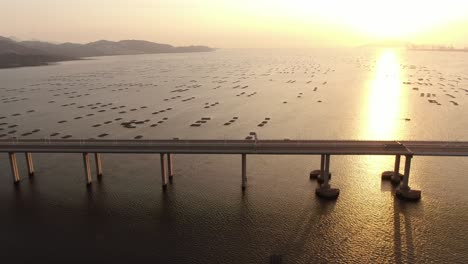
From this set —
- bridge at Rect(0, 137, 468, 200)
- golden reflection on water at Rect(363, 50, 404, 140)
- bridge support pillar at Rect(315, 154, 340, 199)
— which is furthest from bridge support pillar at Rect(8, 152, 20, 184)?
golden reflection on water at Rect(363, 50, 404, 140)

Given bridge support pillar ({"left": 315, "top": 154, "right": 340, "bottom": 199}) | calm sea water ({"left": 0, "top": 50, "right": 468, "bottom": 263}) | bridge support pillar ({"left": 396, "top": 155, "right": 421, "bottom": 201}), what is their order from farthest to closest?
bridge support pillar ({"left": 315, "top": 154, "right": 340, "bottom": 199}) < bridge support pillar ({"left": 396, "top": 155, "right": 421, "bottom": 201}) < calm sea water ({"left": 0, "top": 50, "right": 468, "bottom": 263})

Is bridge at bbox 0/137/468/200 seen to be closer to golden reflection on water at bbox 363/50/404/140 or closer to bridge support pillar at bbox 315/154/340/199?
bridge support pillar at bbox 315/154/340/199

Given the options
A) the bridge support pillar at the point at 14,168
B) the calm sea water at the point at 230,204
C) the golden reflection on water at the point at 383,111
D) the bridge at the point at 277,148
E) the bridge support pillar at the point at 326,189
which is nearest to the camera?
the calm sea water at the point at 230,204

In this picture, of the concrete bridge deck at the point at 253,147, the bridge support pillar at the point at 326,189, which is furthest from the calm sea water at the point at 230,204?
the concrete bridge deck at the point at 253,147

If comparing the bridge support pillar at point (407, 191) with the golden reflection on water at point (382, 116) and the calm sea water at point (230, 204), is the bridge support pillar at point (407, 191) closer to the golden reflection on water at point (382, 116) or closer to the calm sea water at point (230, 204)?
the calm sea water at point (230, 204)

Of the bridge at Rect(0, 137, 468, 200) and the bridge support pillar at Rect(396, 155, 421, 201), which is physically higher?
the bridge at Rect(0, 137, 468, 200)

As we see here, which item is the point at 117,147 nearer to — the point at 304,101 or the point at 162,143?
the point at 162,143

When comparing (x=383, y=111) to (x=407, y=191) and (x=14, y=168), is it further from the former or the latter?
(x=14, y=168)

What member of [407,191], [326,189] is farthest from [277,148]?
[407,191]
